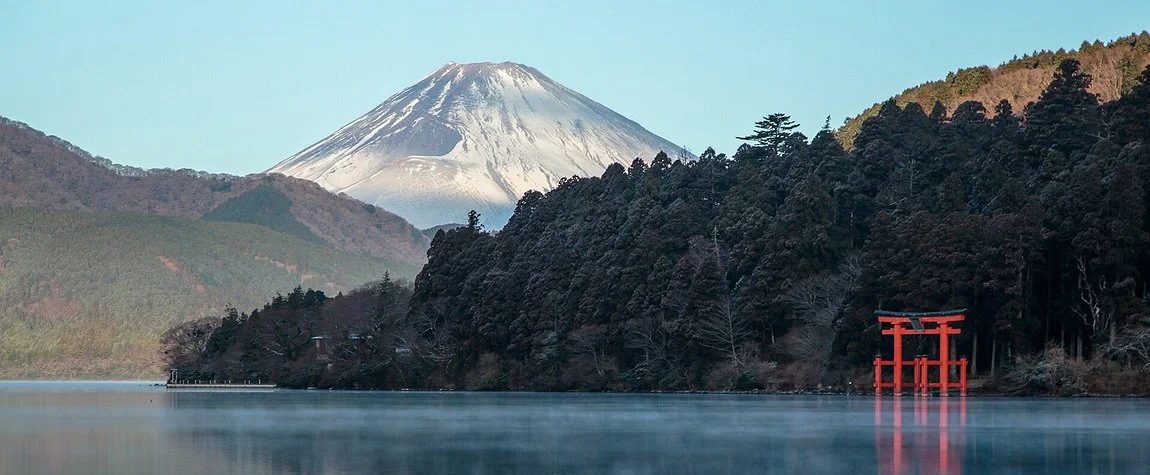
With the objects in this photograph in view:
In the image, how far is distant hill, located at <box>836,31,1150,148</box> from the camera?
297 feet

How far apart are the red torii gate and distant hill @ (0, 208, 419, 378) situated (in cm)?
8563

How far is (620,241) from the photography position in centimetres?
7338

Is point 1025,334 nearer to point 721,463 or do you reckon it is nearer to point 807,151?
point 807,151

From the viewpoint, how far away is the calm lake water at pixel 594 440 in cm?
2297

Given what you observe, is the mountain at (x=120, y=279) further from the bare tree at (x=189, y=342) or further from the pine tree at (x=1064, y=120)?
the pine tree at (x=1064, y=120)

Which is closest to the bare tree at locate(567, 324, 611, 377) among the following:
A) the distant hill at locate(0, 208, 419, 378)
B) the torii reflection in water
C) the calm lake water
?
the calm lake water

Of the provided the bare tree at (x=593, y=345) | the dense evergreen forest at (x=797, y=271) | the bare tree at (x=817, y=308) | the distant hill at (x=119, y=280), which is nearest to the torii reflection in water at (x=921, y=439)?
the dense evergreen forest at (x=797, y=271)

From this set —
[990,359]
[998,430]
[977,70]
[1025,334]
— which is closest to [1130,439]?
[998,430]

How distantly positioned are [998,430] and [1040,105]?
39650 millimetres

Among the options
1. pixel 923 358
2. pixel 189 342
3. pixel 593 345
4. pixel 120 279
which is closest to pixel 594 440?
pixel 923 358

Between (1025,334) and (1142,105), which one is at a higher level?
(1142,105)

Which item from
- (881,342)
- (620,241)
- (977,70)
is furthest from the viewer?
(977,70)

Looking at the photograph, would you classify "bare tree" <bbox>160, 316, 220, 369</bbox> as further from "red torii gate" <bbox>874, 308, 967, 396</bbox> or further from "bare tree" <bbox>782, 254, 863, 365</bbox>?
"red torii gate" <bbox>874, 308, 967, 396</bbox>

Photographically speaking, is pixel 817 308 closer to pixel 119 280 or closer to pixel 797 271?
pixel 797 271
